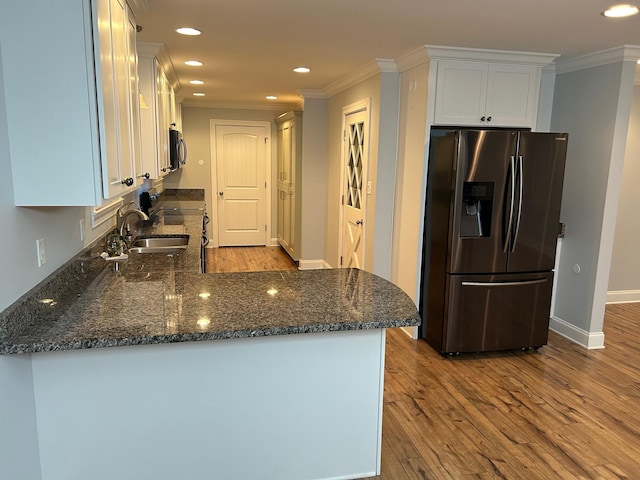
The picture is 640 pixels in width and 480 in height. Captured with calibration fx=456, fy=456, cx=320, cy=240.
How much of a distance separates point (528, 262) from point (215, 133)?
5.50 m

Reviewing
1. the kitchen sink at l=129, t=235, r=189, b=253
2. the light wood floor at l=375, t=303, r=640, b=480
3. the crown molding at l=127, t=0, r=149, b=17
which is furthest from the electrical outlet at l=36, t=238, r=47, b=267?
the light wood floor at l=375, t=303, r=640, b=480

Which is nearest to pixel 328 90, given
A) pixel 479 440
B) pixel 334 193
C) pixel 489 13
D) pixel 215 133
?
pixel 334 193

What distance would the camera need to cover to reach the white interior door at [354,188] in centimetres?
461

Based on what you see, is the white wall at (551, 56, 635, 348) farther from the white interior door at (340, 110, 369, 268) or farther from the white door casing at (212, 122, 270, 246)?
the white door casing at (212, 122, 270, 246)

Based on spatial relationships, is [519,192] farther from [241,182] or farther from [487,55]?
[241,182]

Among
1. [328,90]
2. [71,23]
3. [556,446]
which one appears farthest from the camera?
[328,90]

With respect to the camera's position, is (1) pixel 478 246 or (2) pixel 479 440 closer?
(2) pixel 479 440

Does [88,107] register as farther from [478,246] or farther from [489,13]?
[478,246]

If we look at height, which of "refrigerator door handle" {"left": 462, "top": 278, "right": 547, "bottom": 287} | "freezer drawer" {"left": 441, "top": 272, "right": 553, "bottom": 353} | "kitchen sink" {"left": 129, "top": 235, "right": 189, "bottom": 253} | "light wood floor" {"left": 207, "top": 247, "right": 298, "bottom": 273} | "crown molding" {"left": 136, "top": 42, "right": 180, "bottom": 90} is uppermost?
"crown molding" {"left": 136, "top": 42, "right": 180, "bottom": 90}

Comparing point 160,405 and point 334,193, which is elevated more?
point 334,193

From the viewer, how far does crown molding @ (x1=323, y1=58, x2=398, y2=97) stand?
400 cm

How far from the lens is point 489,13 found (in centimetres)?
262

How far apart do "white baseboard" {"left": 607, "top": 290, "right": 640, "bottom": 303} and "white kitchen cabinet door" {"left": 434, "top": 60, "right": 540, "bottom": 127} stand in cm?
249

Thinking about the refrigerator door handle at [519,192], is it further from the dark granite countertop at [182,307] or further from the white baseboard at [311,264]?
the white baseboard at [311,264]
